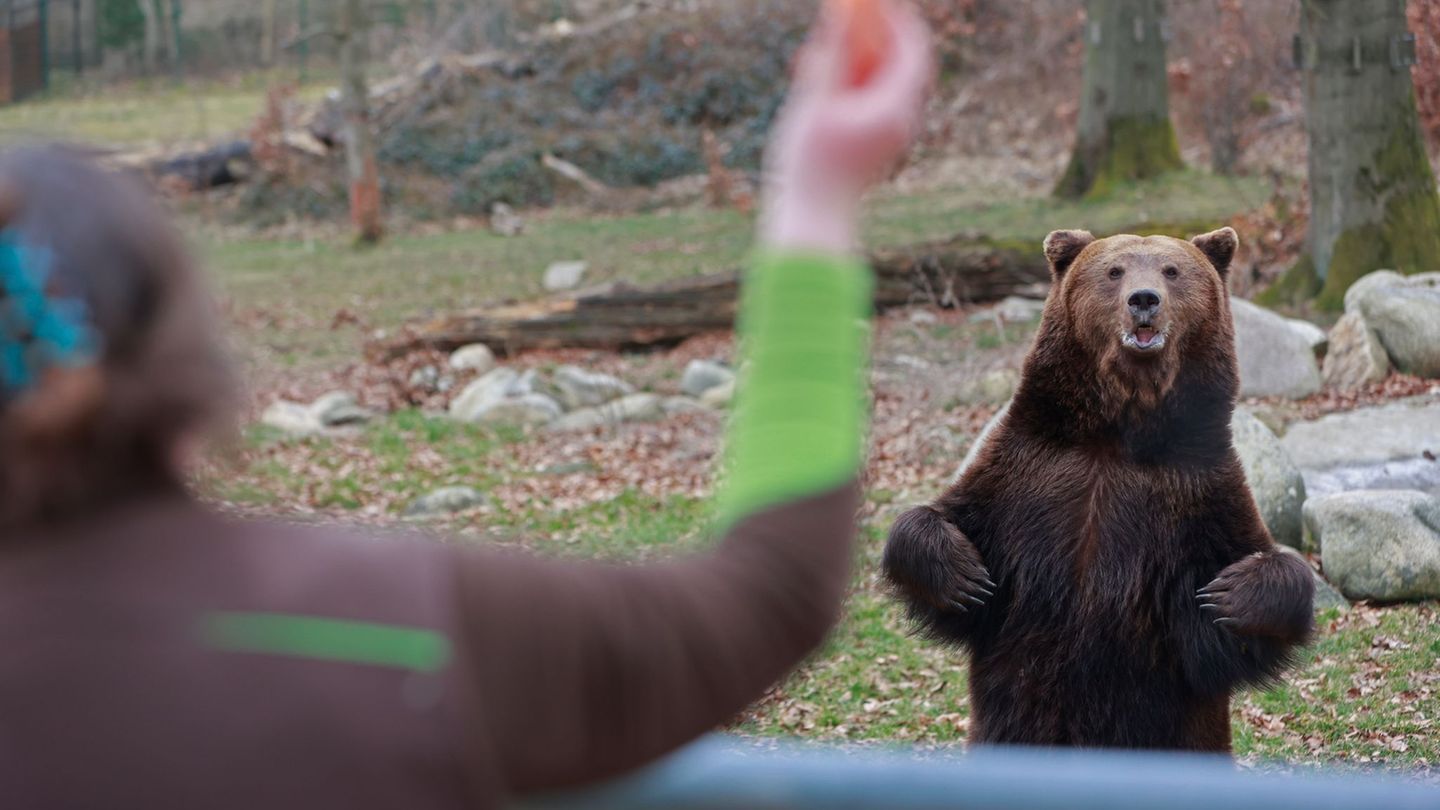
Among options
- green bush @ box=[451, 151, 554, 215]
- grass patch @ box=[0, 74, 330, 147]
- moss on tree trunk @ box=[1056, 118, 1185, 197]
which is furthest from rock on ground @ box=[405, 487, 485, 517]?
grass patch @ box=[0, 74, 330, 147]

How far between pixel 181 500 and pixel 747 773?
0.69m

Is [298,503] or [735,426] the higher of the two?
[735,426]

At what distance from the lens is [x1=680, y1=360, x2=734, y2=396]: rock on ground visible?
14695mm

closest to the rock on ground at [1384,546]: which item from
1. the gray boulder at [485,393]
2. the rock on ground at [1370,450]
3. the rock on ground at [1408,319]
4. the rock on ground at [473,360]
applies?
the rock on ground at [1370,450]

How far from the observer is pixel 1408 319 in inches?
444

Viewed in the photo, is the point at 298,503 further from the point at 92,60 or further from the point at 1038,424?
the point at 92,60

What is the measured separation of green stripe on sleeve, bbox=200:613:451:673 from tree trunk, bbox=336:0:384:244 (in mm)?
24737

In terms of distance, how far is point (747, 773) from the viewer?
1770 mm

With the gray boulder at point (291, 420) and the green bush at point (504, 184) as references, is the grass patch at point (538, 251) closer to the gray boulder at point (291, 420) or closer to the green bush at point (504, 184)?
the green bush at point (504, 184)

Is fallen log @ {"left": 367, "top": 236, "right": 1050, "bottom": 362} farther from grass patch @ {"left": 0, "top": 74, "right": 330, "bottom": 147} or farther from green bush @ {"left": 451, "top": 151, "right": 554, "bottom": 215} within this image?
grass patch @ {"left": 0, "top": 74, "right": 330, "bottom": 147}

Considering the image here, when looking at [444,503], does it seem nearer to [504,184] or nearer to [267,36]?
[504,184]

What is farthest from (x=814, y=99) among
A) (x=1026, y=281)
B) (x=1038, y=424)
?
(x=1026, y=281)

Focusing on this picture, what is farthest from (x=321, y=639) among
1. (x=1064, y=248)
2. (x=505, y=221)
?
(x=505, y=221)

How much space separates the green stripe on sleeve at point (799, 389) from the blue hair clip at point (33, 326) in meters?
0.68
